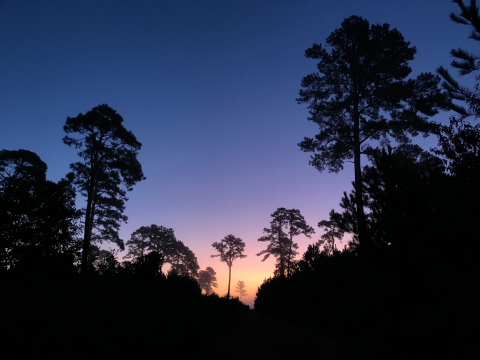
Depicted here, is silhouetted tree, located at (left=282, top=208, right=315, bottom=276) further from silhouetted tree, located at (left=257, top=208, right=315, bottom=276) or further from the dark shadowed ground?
the dark shadowed ground

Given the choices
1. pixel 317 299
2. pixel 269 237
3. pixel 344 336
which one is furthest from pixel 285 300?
pixel 269 237

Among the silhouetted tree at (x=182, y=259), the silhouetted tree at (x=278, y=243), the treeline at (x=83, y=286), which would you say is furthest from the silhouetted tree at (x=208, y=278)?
the treeline at (x=83, y=286)

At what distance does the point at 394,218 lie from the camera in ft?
27.8

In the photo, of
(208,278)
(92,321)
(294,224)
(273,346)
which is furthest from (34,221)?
(208,278)

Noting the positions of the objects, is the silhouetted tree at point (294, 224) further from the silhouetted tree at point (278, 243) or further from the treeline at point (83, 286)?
the treeline at point (83, 286)

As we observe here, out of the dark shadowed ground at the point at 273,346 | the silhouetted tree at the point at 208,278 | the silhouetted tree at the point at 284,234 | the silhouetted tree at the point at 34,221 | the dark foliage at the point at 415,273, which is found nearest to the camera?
the dark foliage at the point at 415,273

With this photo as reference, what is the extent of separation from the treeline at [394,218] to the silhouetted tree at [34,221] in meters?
11.9

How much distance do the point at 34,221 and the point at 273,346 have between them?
10985mm

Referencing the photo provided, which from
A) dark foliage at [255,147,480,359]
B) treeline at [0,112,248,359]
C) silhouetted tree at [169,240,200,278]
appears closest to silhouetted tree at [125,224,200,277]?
silhouetted tree at [169,240,200,278]

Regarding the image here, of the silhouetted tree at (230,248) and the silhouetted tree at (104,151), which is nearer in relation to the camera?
the silhouetted tree at (104,151)

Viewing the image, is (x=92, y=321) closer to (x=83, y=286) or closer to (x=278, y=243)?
(x=83, y=286)

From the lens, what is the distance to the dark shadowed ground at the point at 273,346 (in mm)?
8172

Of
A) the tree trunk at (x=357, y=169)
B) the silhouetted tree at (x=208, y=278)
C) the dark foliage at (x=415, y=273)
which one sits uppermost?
the tree trunk at (x=357, y=169)

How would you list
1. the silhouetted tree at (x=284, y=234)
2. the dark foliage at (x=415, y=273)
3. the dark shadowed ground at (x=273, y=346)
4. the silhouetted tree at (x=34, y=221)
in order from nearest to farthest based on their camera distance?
the dark foliage at (x=415, y=273)
the dark shadowed ground at (x=273, y=346)
the silhouetted tree at (x=34, y=221)
the silhouetted tree at (x=284, y=234)
